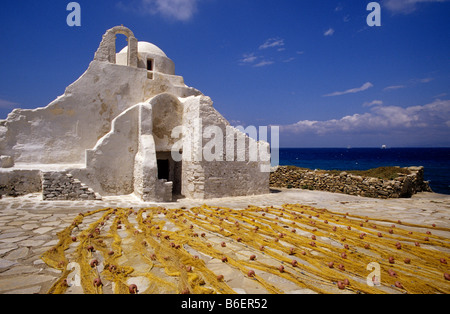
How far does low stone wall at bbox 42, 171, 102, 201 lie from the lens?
9.28 metres

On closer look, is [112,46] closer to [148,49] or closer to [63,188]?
[148,49]

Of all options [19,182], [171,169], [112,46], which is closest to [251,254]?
[171,169]

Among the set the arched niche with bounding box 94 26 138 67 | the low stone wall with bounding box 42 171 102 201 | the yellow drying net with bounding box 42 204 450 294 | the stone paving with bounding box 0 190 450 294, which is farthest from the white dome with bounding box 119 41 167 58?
the yellow drying net with bounding box 42 204 450 294

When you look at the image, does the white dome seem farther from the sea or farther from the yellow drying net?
the sea

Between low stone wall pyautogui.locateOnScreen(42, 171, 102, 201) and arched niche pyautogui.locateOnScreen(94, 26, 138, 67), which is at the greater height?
arched niche pyautogui.locateOnScreen(94, 26, 138, 67)

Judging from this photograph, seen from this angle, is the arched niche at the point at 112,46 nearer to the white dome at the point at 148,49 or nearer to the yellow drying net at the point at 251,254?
the white dome at the point at 148,49

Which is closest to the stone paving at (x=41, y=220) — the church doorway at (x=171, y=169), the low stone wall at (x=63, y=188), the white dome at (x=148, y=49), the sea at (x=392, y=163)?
the low stone wall at (x=63, y=188)

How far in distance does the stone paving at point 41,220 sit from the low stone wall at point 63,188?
1.48 ft

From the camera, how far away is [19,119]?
1106 cm

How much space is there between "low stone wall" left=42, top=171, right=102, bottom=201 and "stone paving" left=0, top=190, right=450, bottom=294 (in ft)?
1.48

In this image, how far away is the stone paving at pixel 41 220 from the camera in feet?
11.8

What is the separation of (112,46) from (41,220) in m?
9.53

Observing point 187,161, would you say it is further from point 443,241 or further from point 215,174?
point 443,241
